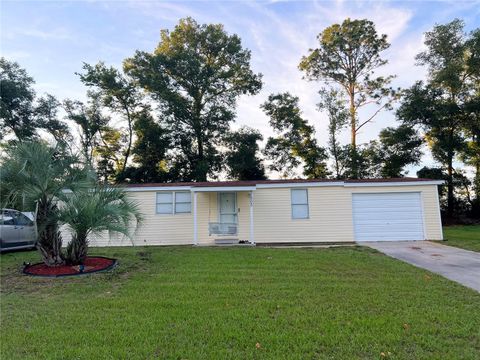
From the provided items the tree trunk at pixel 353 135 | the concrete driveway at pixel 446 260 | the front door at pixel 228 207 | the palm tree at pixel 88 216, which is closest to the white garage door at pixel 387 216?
the concrete driveway at pixel 446 260

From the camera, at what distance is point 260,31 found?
40.9 ft

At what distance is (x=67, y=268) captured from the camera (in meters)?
6.97

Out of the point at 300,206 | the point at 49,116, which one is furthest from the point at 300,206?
the point at 49,116

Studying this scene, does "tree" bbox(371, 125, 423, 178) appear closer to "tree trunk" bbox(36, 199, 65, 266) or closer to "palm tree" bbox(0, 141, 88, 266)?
"palm tree" bbox(0, 141, 88, 266)

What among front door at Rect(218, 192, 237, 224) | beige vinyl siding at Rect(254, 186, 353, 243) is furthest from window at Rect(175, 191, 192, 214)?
beige vinyl siding at Rect(254, 186, 353, 243)

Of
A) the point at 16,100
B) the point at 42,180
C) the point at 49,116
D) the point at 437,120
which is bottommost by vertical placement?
the point at 42,180

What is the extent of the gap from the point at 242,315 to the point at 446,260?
672 centimetres

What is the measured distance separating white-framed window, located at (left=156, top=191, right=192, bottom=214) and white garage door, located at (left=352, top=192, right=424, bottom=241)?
7.25 meters

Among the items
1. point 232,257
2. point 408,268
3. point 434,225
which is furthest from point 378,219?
point 232,257

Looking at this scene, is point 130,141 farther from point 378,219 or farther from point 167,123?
point 378,219

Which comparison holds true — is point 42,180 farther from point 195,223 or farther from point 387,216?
point 387,216

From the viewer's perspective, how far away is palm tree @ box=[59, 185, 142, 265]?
22.8 feet

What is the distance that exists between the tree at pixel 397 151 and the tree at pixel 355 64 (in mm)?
2263

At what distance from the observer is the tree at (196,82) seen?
82.5ft
